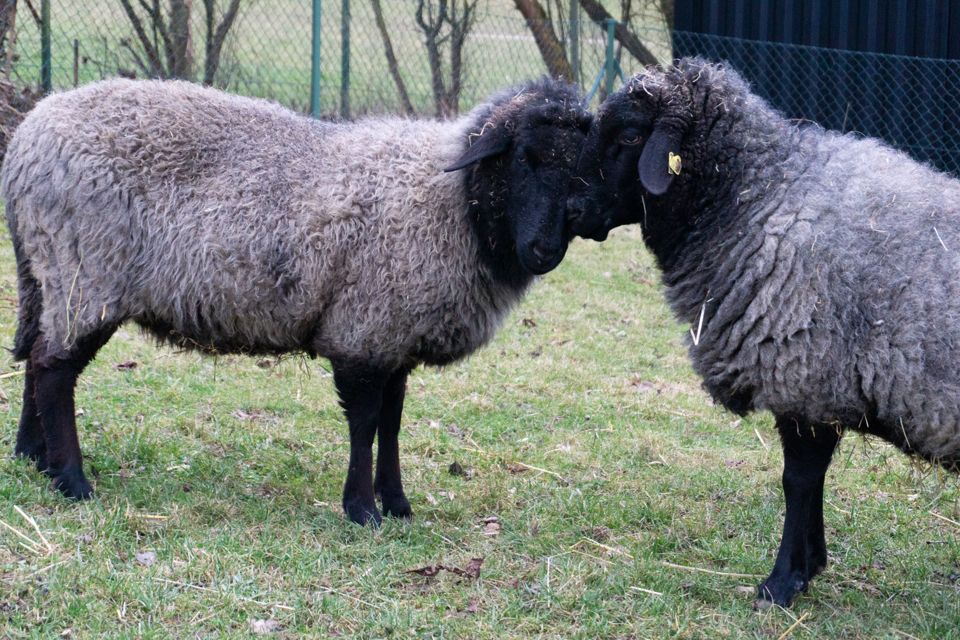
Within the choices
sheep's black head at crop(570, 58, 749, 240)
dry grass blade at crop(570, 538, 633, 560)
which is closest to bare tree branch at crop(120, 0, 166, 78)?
sheep's black head at crop(570, 58, 749, 240)

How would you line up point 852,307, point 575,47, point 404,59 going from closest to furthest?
point 852,307, point 404,59, point 575,47

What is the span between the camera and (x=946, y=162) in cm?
1132

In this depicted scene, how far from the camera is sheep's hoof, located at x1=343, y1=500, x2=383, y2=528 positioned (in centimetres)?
498

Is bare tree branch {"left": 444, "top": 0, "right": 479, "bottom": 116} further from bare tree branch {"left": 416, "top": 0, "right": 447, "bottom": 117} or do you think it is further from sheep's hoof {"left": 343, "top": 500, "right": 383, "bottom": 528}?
sheep's hoof {"left": 343, "top": 500, "right": 383, "bottom": 528}

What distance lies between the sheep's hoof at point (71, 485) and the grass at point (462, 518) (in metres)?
0.10

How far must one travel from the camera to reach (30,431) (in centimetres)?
536

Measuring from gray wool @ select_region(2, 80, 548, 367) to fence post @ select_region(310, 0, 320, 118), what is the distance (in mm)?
5712

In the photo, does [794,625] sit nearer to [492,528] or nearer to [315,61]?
[492,528]

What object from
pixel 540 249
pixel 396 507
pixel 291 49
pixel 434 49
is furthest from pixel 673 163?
pixel 434 49

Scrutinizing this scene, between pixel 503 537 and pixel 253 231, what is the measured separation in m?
1.87

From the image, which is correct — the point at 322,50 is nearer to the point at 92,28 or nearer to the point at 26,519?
the point at 92,28

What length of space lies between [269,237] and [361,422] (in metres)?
0.98

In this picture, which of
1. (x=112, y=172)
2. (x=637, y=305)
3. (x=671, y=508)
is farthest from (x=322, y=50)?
(x=671, y=508)

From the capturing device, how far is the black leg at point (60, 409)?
16.5ft
